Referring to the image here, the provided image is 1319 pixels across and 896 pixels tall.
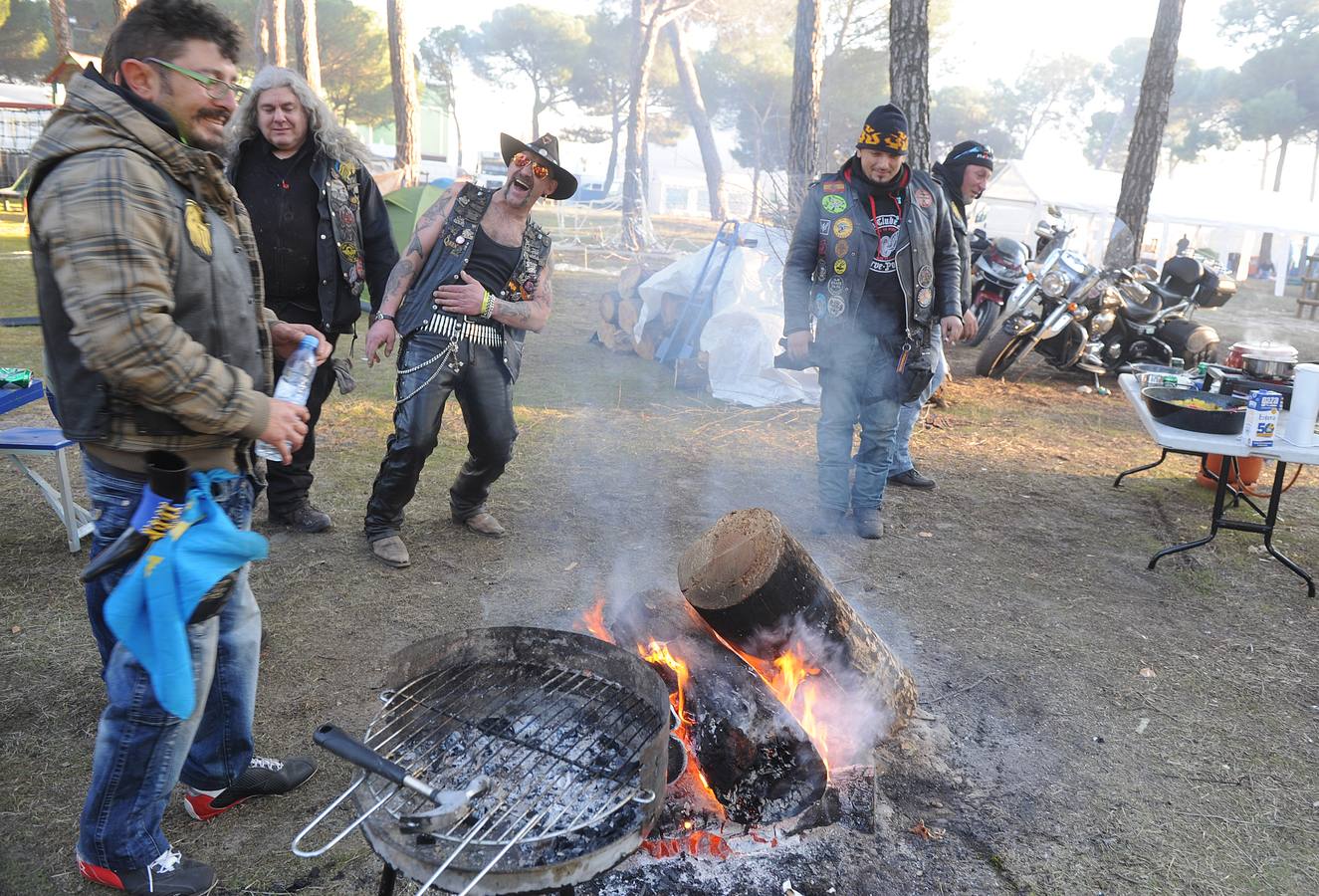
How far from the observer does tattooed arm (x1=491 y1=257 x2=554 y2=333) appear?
395 cm

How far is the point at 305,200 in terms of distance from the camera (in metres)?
3.99

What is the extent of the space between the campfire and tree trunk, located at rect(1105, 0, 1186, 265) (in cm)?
992

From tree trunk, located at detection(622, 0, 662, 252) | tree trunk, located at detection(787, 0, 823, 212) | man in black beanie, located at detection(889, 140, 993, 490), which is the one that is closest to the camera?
man in black beanie, located at detection(889, 140, 993, 490)

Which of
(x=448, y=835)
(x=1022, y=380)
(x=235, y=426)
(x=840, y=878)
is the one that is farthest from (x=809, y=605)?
(x=1022, y=380)

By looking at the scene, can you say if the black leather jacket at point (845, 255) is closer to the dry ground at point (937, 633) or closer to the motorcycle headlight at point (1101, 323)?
the dry ground at point (937, 633)

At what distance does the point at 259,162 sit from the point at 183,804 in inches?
110

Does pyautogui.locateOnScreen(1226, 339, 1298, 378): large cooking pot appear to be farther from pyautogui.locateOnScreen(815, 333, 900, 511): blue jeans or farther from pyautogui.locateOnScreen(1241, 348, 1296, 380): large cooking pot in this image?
pyautogui.locateOnScreen(815, 333, 900, 511): blue jeans

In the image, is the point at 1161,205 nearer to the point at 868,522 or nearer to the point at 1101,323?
the point at 1101,323

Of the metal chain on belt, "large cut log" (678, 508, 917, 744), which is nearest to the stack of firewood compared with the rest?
the metal chain on belt

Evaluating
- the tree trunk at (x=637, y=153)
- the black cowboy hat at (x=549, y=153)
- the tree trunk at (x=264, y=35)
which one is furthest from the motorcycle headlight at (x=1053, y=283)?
the tree trunk at (x=637, y=153)

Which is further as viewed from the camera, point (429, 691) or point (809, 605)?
point (809, 605)

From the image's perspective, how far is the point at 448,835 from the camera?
5.70 ft

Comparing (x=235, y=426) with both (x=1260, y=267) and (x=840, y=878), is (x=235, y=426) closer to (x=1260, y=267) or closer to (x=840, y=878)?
(x=840, y=878)

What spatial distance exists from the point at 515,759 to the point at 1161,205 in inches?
1011
